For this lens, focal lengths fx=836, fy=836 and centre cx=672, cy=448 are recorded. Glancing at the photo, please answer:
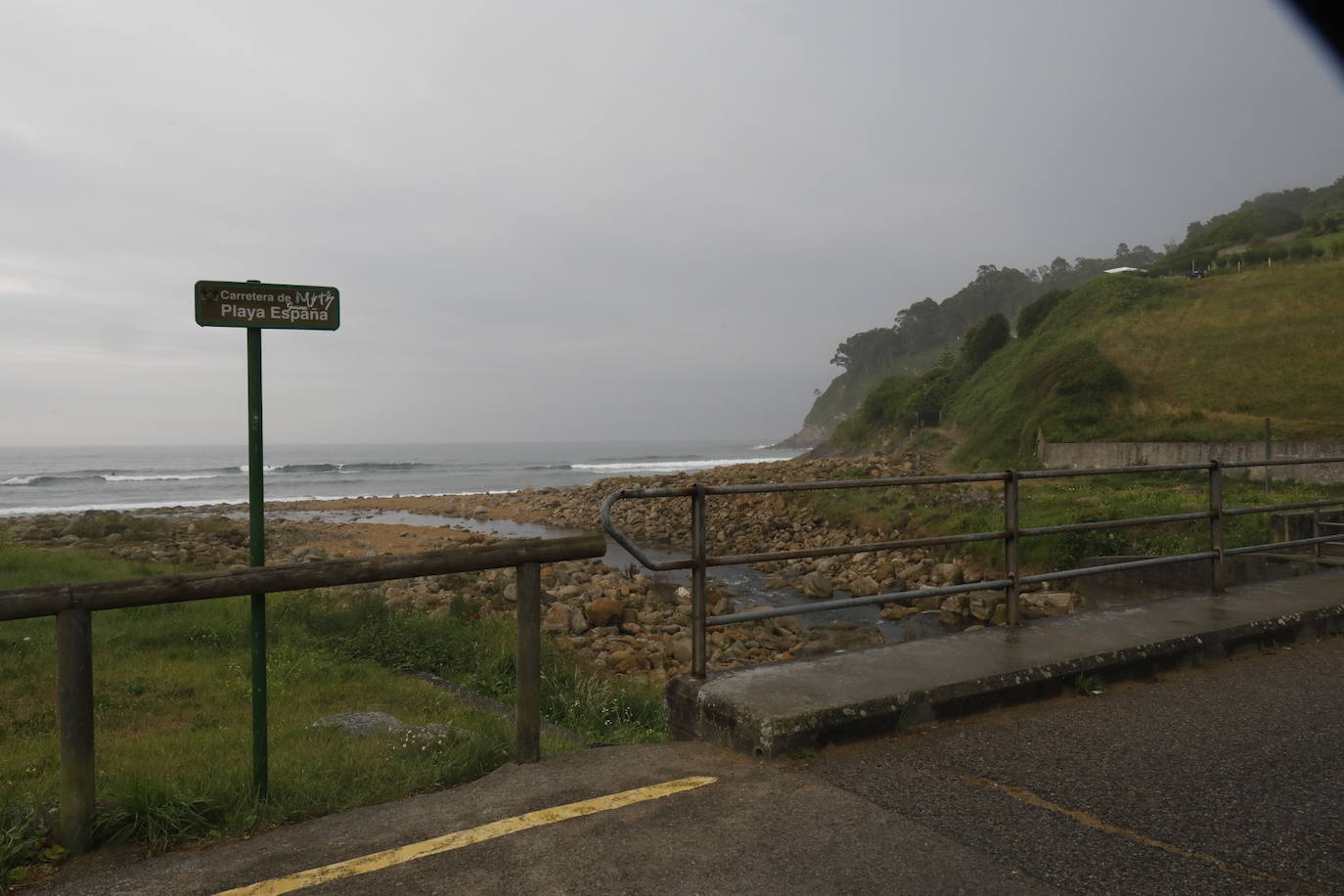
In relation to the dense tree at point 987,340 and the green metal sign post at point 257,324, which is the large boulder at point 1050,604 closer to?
the green metal sign post at point 257,324

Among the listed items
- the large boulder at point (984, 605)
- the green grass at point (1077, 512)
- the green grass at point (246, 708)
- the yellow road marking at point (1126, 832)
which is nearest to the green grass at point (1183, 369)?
the green grass at point (1077, 512)

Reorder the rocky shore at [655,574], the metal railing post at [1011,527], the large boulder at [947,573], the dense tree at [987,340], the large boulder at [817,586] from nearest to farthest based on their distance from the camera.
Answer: the metal railing post at [1011,527], the rocky shore at [655,574], the large boulder at [947,573], the large boulder at [817,586], the dense tree at [987,340]

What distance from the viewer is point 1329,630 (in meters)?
5.93

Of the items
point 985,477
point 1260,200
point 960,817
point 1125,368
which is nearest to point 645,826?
point 960,817

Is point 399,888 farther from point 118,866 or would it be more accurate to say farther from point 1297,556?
point 1297,556

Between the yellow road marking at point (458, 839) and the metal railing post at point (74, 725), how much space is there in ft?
2.64

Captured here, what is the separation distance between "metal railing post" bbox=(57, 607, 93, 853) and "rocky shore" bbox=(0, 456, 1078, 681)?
9.64 ft

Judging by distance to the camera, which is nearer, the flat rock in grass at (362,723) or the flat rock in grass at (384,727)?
the flat rock in grass at (384,727)

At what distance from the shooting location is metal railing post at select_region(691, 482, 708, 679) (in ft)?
13.3

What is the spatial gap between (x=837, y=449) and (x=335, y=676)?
237 feet

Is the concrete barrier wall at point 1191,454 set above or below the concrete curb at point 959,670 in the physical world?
above

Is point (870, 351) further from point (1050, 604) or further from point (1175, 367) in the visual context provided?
point (1050, 604)

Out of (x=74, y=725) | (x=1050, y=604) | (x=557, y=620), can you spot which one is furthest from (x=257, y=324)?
(x=1050, y=604)

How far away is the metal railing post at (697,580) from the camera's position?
4.06m
